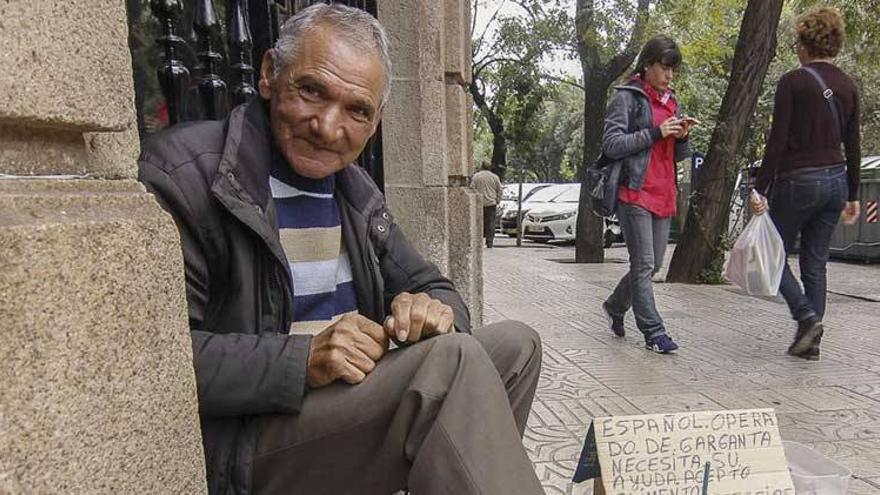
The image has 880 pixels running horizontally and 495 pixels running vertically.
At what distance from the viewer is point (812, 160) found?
4.43 metres

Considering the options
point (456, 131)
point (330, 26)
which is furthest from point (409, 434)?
point (456, 131)

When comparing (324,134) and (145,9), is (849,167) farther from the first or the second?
(145,9)

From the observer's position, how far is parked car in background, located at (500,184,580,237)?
63.2ft

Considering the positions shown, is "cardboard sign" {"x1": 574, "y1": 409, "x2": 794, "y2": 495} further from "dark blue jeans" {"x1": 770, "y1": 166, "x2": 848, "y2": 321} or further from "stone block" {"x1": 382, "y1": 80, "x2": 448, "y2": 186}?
"dark blue jeans" {"x1": 770, "y1": 166, "x2": 848, "y2": 321}

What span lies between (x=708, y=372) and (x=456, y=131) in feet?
6.87

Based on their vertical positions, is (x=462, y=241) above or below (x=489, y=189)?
below

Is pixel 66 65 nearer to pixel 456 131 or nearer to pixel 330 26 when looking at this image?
pixel 330 26

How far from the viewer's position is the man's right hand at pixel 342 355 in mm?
1605

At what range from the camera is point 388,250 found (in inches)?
87.4

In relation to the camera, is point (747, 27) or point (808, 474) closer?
point (808, 474)

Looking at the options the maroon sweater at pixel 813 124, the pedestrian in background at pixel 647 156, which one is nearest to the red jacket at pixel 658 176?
the pedestrian in background at pixel 647 156

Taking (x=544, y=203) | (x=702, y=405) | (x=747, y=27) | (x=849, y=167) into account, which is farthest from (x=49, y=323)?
(x=544, y=203)

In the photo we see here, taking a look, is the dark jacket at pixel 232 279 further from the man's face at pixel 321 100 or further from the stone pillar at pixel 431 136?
the stone pillar at pixel 431 136

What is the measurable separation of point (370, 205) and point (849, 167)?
3638 mm
